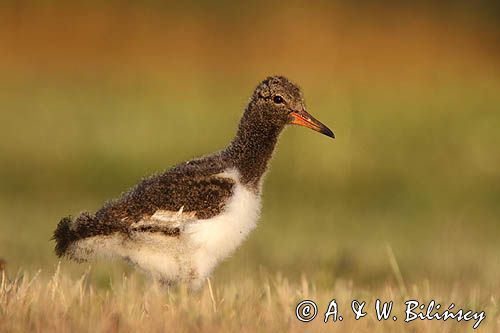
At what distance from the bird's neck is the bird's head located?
52mm

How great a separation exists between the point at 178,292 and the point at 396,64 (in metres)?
14.1

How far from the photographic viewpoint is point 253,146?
8156mm

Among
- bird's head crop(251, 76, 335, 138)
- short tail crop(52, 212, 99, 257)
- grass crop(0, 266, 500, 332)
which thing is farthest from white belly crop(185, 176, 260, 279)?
bird's head crop(251, 76, 335, 138)

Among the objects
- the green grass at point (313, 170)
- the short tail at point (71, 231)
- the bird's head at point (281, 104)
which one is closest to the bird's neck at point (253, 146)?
the bird's head at point (281, 104)

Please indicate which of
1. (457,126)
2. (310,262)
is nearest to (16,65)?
(457,126)

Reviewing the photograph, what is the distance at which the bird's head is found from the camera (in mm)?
8305

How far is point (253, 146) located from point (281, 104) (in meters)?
0.40

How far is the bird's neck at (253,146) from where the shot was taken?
26.2ft

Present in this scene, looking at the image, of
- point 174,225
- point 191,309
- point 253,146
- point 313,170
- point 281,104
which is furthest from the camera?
point 313,170

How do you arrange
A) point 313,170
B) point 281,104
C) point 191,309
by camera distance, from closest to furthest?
1. point 191,309
2. point 281,104
3. point 313,170

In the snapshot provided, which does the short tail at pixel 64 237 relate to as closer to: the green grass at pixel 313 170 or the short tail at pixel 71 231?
the short tail at pixel 71 231

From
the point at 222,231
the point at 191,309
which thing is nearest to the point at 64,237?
the point at 222,231

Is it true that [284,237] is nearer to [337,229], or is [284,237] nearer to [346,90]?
[337,229]

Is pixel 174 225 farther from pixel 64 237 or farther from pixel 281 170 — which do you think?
pixel 281 170
